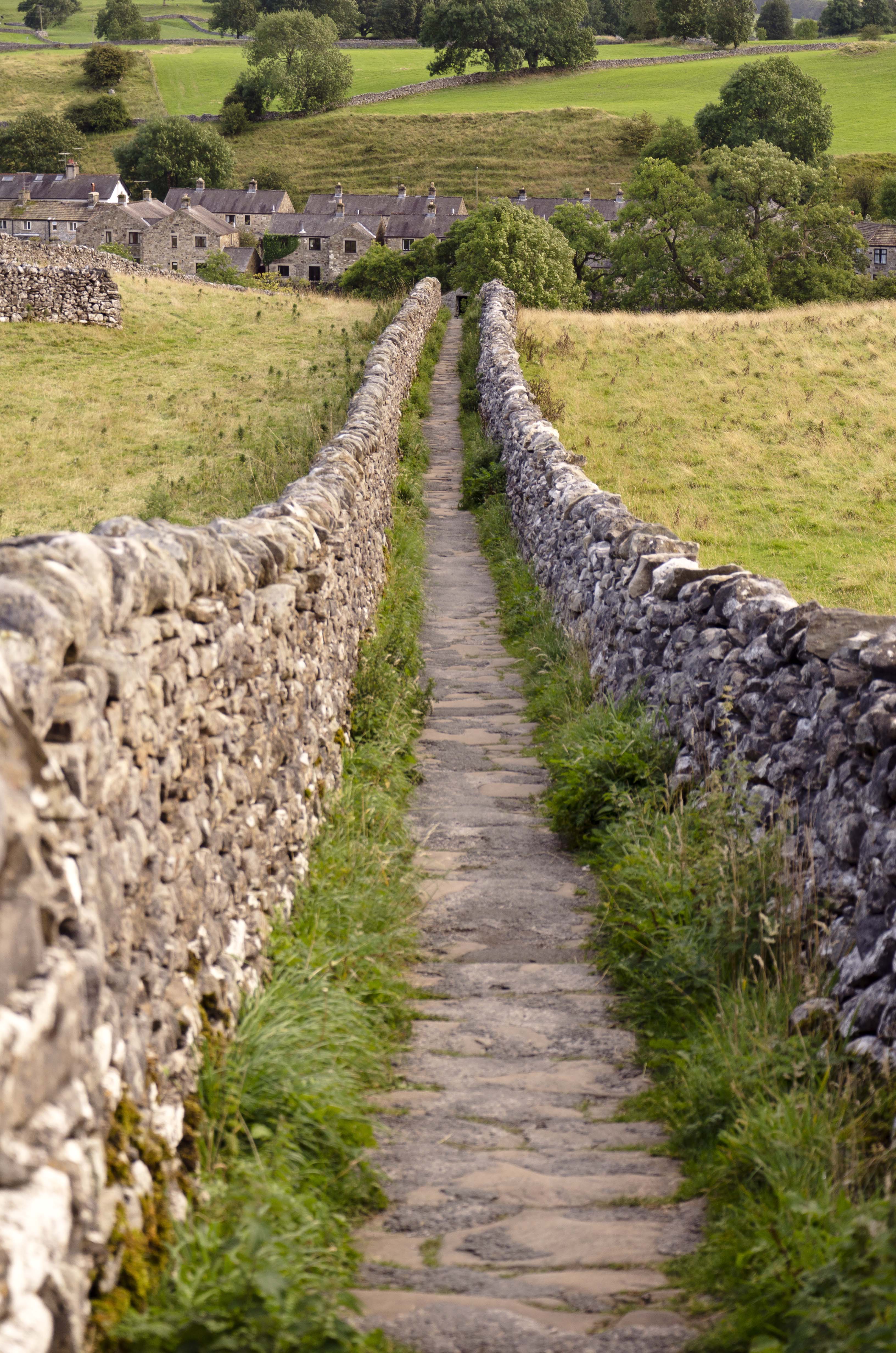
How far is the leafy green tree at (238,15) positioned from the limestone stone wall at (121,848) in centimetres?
17276

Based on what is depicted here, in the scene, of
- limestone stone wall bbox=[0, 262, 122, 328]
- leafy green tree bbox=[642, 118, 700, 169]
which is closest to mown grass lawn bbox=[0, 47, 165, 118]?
leafy green tree bbox=[642, 118, 700, 169]

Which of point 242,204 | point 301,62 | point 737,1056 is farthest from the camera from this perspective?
point 301,62

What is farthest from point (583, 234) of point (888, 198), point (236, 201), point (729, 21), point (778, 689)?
point (729, 21)

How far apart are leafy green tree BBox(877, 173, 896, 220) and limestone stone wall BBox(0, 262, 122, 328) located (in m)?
65.4

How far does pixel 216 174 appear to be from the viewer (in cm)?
10212

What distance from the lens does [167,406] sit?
24.2 metres

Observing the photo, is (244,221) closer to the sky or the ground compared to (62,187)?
closer to the ground

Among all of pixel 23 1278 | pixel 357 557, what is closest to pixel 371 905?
pixel 23 1278

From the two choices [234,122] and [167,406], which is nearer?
[167,406]

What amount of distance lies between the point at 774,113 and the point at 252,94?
2201 inches

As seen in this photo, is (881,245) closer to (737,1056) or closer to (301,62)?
(301,62)

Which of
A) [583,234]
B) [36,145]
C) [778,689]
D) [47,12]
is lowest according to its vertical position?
[778,689]

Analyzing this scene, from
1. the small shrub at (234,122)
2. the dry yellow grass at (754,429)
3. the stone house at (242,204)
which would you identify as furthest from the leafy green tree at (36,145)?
the dry yellow grass at (754,429)

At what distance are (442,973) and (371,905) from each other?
1.59ft
